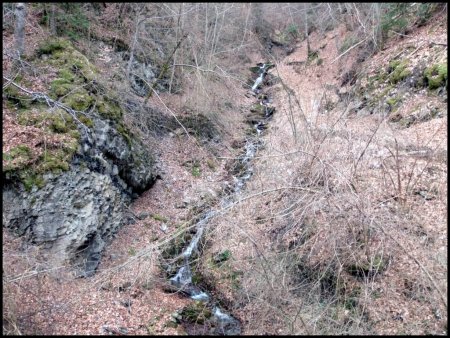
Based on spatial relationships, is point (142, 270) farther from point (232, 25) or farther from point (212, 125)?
point (232, 25)

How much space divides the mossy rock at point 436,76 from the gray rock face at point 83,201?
26.8 ft

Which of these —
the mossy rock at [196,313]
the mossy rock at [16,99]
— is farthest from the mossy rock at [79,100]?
the mossy rock at [196,313]

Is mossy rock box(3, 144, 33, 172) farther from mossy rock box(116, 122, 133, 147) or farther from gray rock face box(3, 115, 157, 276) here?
mossy rock box(116, 122, 133, 147)

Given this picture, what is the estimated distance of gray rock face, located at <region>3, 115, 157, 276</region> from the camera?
22.2 ft

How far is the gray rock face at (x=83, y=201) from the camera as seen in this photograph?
6.78 metres

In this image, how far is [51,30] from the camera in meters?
10.8

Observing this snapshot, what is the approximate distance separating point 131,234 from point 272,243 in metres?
3.25

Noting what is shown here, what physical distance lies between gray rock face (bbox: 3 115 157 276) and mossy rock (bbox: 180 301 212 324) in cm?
199

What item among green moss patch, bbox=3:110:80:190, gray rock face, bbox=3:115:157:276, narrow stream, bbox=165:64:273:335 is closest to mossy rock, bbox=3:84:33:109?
green moss patch, bbox=3:110:80:190

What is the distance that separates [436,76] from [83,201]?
9525mm

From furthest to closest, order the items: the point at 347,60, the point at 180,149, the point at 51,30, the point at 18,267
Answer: the point at 347,60 < the point at 180,149 < the point at 51,30 < the point at 18,267

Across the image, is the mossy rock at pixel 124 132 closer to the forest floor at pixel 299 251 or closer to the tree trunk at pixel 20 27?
the forest floor at pixel 299 251

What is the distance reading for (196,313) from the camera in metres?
6.57

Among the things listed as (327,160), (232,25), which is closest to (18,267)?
(327,160)
